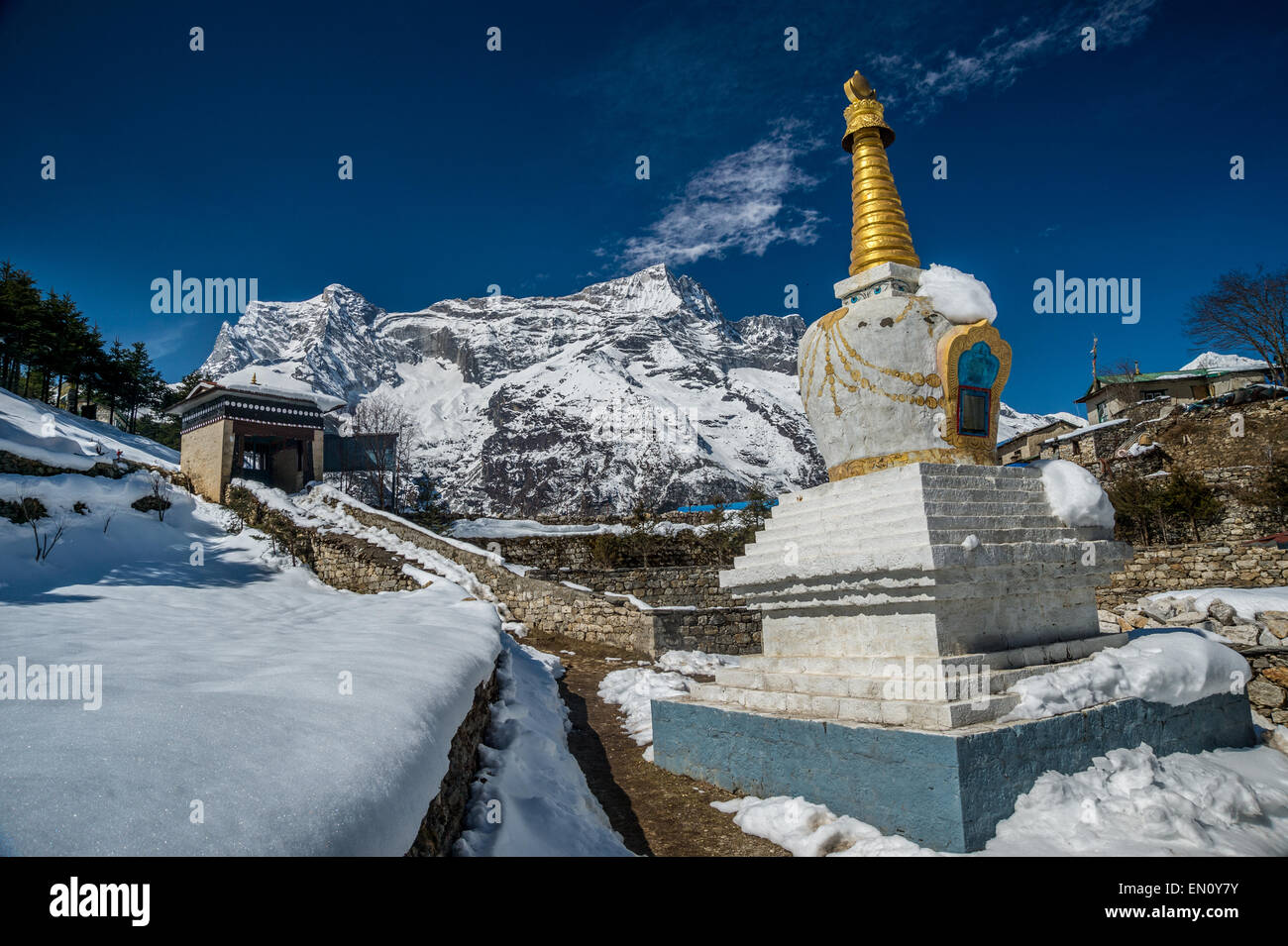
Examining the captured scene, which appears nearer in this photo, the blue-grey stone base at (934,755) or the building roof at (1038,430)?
the blue-grey stone base at (934,755)

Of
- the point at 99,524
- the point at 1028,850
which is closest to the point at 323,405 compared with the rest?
the point at 99,524

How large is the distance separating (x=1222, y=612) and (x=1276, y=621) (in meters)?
0.81

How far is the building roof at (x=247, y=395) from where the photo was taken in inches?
865

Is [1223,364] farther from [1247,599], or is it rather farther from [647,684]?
[647,684]

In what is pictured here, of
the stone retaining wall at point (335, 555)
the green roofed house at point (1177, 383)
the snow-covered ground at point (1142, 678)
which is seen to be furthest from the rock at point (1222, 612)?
the green roofed house at point (1177, 383)

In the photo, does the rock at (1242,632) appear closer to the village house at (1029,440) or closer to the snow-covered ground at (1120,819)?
the snow-covered ground at (1120,819)

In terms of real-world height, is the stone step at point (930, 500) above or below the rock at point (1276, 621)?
above

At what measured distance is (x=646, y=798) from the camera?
5688 mm

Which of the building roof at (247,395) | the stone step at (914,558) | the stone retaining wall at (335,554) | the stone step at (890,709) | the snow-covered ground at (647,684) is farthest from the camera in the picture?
the building roof at (247,395)

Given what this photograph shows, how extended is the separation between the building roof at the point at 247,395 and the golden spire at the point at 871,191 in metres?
21.0

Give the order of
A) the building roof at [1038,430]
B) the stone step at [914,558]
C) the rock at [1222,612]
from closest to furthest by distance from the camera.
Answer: the stone step at [914,558] → the rock at [1222,612] → the building roof at [1038,430]

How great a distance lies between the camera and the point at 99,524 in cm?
1380
